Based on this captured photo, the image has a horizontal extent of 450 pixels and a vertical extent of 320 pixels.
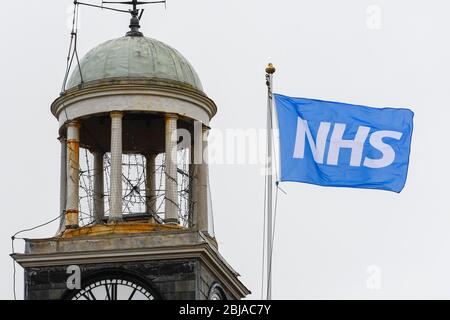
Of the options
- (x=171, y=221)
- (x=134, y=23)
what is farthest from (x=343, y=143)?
(x=134, y=23)

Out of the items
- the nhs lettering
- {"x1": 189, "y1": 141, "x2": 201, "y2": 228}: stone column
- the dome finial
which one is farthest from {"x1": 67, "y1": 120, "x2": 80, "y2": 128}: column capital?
the nhs lettering

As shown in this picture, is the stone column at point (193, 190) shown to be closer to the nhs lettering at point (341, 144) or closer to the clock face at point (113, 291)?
the clock face at point (113, 291)

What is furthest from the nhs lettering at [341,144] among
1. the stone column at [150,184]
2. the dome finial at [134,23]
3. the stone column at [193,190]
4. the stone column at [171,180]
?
the dome finial at [134,23]

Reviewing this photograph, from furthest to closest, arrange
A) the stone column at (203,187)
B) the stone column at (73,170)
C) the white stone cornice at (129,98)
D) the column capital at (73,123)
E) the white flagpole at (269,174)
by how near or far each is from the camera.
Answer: the stone column at (203,187) → the column capital at (73,123) → the stone column at (73,170) → the white stone cornice at (129,98) → the white flagpole at (269,174)

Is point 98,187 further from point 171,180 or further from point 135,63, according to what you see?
point 135,63

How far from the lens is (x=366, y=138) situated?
9144 centimetres

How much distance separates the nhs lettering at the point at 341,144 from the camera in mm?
91062

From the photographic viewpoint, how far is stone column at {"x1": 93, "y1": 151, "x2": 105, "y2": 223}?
101 m

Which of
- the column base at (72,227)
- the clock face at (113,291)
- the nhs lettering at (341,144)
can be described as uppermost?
the nhs lettering at (341,144)

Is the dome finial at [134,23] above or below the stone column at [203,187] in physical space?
above

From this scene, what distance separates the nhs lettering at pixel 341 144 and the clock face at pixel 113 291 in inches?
316

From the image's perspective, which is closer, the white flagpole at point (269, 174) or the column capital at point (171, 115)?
the white flagpole at point (269, 174)

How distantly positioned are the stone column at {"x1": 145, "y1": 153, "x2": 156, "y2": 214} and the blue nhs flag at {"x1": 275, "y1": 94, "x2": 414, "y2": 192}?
10304 mm

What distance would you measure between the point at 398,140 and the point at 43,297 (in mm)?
12689
